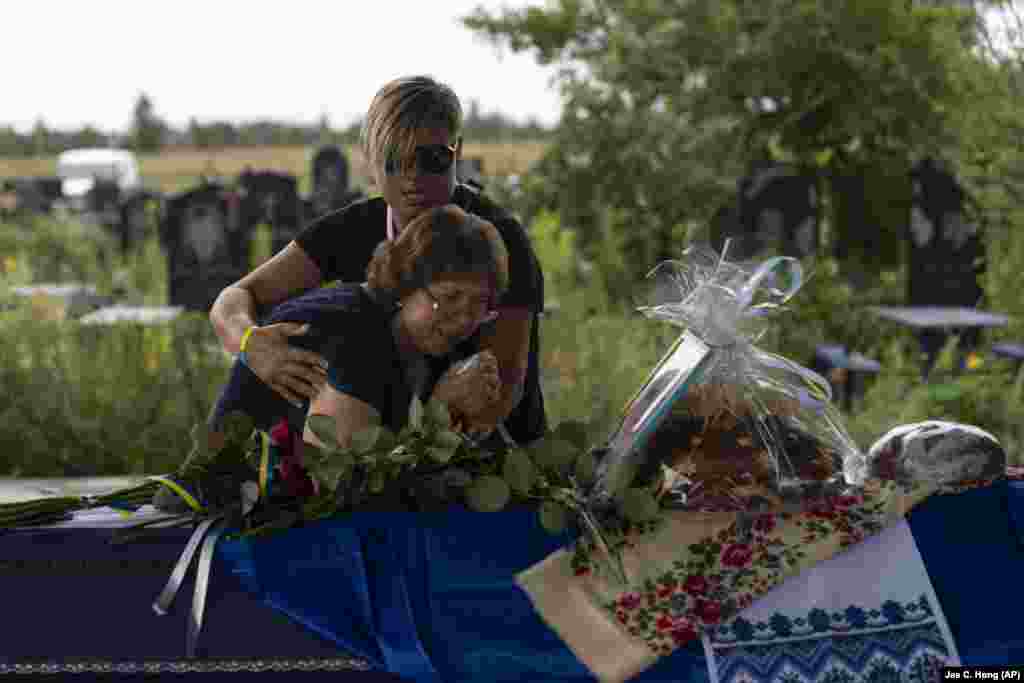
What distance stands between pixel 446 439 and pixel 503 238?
0.43 m

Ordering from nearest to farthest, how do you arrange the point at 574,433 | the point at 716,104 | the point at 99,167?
1. the point at 574,433
2. the point at 716,104
3. the point at 99,167

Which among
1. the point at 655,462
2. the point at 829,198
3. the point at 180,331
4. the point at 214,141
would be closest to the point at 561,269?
the point at 829,198

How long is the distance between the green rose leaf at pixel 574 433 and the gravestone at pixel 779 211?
564 centimetres

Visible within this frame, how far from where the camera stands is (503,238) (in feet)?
8.30

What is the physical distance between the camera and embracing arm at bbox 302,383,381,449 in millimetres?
2434

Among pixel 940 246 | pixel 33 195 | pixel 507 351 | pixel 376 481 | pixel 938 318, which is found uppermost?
pixel 507 351

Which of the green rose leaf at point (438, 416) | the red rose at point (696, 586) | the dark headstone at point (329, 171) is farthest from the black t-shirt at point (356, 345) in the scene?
the dark headstone at point (329, 171)

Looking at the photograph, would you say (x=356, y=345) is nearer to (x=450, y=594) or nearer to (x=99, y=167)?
(x=450, y=594)

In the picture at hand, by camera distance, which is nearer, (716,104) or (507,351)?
(507,351)

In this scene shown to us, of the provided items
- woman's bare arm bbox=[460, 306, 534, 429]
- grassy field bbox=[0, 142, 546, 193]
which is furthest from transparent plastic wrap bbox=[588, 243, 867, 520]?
grassy field bbox=[0, 142, 546, 193]

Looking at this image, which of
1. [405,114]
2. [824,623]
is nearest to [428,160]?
[405,114]

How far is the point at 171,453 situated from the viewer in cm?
552

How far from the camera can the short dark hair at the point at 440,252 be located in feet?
7.95

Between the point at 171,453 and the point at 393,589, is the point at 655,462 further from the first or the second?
the point at 171,453
